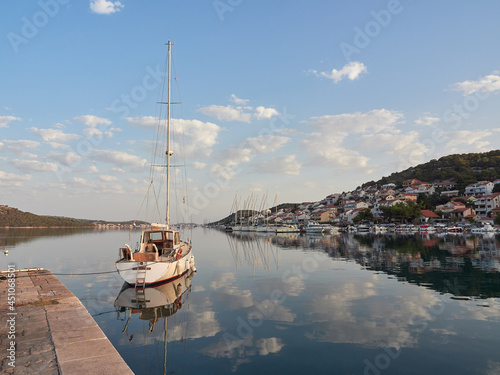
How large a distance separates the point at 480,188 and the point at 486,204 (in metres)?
17.9

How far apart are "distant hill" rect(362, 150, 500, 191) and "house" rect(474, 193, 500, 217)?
26260 mm

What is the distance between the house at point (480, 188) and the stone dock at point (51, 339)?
468 feet

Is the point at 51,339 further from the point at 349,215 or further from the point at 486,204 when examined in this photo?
the point at 349,215

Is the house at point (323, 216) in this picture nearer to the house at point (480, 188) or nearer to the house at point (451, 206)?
the house at point (451, 206)

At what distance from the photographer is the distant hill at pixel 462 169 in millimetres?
136538

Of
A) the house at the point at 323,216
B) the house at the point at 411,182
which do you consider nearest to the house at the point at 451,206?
the house at the point at 411,182

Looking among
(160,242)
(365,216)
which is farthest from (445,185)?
(160,242)

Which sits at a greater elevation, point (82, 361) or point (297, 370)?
point (82, 361)

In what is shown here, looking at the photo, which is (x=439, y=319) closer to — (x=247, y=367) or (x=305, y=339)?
(x=305, y=339)

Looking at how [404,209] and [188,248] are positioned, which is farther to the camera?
[404,209]

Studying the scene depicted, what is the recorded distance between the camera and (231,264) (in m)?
30.5

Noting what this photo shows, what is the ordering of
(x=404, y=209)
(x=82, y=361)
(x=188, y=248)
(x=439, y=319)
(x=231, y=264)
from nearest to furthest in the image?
(x=82, y=361)
(x=439, y=319)
(x=188, y=248)
(x=231, y=264)
(x=404, y=209)

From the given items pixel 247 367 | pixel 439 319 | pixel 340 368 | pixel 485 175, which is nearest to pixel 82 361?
pixel 247 367

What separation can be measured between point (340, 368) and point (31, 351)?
7.59m
